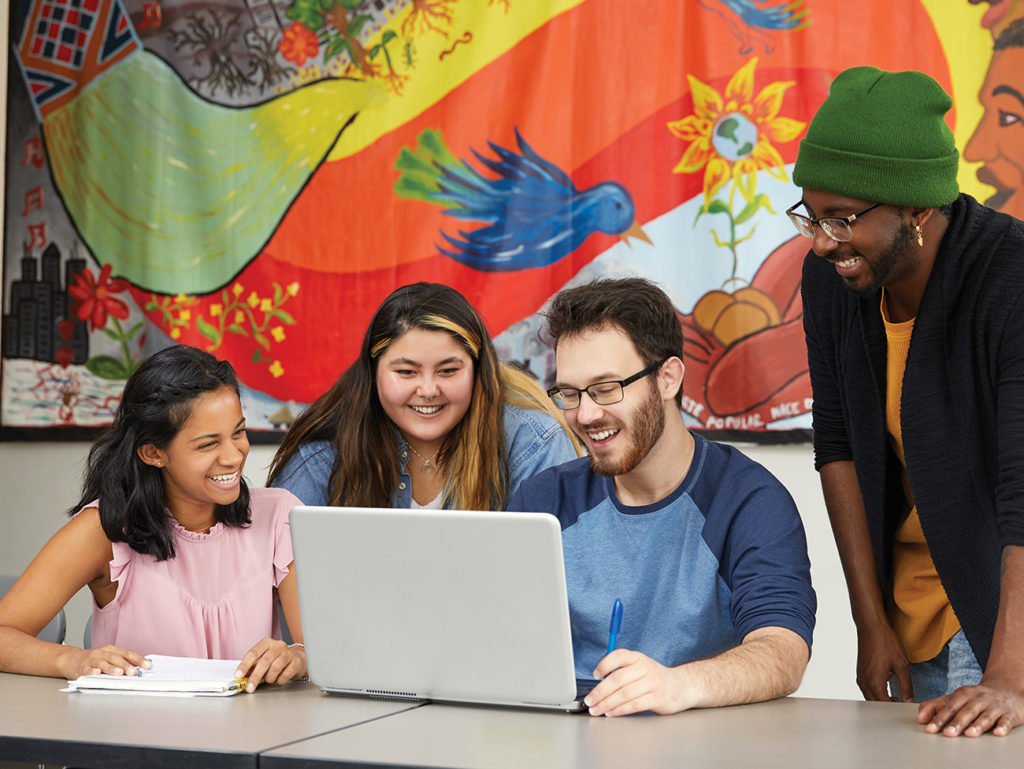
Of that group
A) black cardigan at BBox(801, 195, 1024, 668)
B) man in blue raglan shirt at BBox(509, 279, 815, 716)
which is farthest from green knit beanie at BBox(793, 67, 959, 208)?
man in blue raglan shirt at BBox(509, 279, 815, 716)

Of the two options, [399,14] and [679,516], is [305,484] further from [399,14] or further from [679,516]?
[399,14]

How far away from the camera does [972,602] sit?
1.68 m

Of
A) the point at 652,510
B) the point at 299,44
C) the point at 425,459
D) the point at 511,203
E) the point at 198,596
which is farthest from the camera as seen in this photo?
the point at 299,44

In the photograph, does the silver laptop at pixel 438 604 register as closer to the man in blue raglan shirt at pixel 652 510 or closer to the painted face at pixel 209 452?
the man in blue raglan shirt at pixel 652 510

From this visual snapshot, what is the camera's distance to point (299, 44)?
3373mm

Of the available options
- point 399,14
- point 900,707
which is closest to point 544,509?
point 900,707

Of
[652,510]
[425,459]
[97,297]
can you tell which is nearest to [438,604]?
[652,510]

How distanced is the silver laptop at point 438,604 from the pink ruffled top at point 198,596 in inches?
23.5

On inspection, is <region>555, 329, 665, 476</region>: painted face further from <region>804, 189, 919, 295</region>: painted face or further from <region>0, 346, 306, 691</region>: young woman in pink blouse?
<region>0, 346, 306, 691</region>: young woman in pink blouse

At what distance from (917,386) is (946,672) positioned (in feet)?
1.51

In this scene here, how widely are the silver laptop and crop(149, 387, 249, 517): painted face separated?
64 cm

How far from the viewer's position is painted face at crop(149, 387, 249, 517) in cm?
212

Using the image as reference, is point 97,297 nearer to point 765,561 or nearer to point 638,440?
point 638,440

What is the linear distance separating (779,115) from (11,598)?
206 cm
